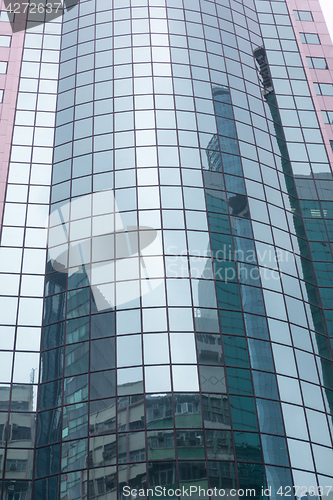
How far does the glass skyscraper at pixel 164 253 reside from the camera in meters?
37.5

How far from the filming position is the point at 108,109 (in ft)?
171

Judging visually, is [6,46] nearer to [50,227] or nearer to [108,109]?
[108,109]

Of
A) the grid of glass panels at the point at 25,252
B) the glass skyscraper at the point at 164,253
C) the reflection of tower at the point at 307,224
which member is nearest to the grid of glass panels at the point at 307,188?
the reflection of tower at the point at 307,224

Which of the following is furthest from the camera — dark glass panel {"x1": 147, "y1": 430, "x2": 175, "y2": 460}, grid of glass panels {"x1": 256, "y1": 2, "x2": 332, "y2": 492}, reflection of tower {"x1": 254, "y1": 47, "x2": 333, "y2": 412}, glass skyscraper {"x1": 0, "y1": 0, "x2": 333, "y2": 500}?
reflection of tower {"x1": 254, "y1": 47, "x2": 333, "y2": 412}

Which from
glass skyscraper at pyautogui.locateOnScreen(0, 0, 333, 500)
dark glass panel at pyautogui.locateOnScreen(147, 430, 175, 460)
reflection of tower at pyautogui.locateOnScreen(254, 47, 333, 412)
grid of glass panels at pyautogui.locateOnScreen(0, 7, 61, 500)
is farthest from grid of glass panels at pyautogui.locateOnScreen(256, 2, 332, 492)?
grid of glass panels at pyautogui.locateOnScreen(0, 7, 61, 500)

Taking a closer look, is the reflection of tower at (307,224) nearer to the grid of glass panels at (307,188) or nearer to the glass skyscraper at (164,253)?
the grid of glass panels at (307,188)

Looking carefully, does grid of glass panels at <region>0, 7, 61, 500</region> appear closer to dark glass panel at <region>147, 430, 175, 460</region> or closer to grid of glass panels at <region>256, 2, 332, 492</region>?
dark glass panel at <region>147, 430, 175, 460</region>

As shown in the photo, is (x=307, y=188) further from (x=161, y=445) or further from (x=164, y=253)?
(x=161, y=445)

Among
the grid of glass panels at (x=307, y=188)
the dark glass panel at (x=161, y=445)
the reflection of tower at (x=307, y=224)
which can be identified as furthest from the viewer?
the reflection of tower at (x=307, y=224)

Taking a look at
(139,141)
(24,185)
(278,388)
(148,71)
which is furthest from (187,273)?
(148,71)

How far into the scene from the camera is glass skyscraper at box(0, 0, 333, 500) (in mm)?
37469

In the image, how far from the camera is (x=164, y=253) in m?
43.9

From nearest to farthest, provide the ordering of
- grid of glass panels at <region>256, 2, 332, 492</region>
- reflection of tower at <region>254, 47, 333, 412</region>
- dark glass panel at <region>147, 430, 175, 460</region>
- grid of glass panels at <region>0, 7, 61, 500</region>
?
1. dark glass panel at <region>147, 430, 175, 460</region>
2. grid of glass panels at <region>256, 2, 332, 492</region>
3. grid of glass panels at <region>0, 7, 61, 500</region>
4. reflection of tower at <region>254, 47, 333, 412</region>

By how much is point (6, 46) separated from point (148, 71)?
14.8 metres
